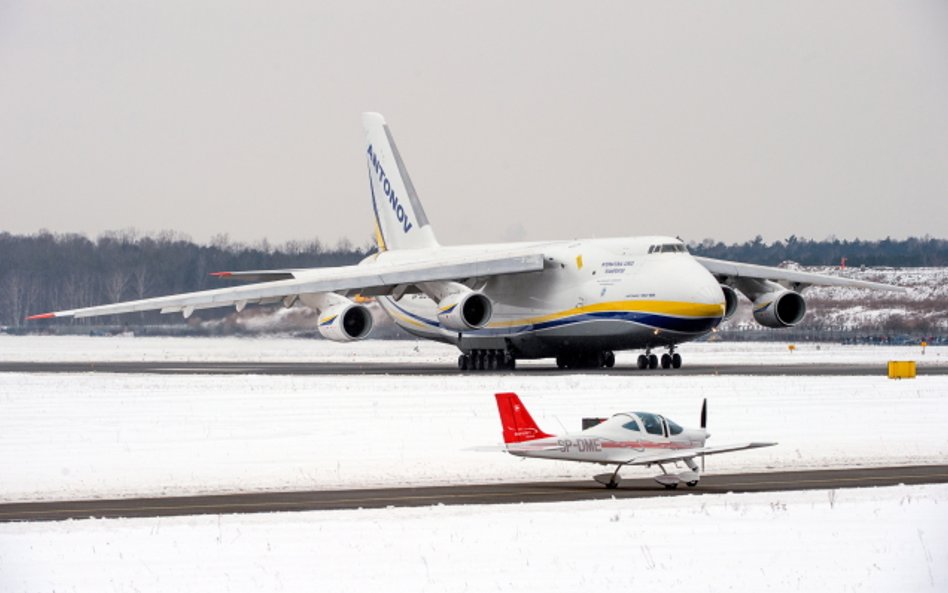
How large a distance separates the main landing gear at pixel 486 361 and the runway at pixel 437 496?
23396 millimetres

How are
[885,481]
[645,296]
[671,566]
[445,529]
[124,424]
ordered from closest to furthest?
[671,566], [445,529], [885,481], [124,424], [645,296]

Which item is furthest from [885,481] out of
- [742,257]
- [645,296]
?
[742,257]

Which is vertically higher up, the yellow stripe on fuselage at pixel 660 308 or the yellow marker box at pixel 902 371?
the yellow stripe on fuselage at pixel 660 308

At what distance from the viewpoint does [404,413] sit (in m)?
28.1

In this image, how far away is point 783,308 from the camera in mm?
43750

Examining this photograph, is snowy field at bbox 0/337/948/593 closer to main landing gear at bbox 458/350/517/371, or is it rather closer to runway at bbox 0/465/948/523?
runway at bbox 0/465/948/523

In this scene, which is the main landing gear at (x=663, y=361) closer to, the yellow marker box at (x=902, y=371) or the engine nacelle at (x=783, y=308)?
the engine nacelle at (x=783, y=308)

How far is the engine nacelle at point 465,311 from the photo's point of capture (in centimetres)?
4044

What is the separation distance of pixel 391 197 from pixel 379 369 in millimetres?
8722

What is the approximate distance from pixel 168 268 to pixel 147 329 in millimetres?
4147

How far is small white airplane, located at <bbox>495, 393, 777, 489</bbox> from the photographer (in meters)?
18.6

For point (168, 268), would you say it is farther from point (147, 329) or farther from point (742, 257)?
point (742, 257)

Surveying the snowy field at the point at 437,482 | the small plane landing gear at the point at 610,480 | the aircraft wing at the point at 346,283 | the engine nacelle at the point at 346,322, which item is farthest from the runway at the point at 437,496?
the engine nacelle at the point at 346,322

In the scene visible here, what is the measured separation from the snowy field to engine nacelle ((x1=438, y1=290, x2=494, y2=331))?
2449 mm
